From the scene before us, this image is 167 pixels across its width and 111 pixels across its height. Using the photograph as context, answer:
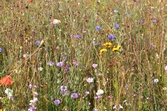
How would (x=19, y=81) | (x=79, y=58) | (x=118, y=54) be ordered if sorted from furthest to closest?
1. (x=118, y=54)
2. (x=79, y=58)
3. (x=19, y=81)

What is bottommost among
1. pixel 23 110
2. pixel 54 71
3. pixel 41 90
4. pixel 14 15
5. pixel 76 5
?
pixel 23 110

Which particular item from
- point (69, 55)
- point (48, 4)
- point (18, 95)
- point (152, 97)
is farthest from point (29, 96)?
point (48, 4)

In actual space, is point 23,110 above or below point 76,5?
below

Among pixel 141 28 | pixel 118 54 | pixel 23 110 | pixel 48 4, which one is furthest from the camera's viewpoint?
pixel 48 4

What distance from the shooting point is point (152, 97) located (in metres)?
1.65

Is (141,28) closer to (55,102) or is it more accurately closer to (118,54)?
(118,54)

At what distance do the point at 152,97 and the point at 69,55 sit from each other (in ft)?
2.01

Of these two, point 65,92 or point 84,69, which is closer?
point 65,92

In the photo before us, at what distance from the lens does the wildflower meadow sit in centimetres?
150

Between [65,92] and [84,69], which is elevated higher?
[84,69]

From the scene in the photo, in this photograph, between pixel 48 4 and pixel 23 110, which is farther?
pixel 48 4

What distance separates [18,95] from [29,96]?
0.20 ft

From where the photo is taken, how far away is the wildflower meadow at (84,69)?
1.50 metres

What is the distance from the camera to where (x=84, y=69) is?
1856 mm
